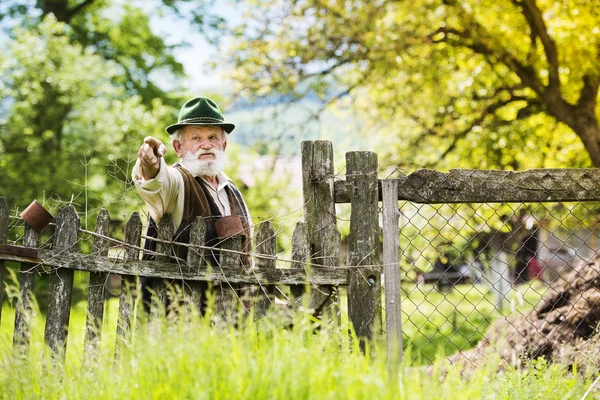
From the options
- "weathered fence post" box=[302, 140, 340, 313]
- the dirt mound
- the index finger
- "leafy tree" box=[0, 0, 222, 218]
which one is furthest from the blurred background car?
"leafy tree" box=[0, 0, 222, 218]

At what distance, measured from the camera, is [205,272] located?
10.1ft

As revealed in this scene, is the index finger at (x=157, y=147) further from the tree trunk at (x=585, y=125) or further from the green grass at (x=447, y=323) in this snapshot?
the tree trunk at (x=585, y=125)

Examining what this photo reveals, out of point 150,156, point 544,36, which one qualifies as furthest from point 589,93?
point 150,156

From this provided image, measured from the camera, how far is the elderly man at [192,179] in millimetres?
3100

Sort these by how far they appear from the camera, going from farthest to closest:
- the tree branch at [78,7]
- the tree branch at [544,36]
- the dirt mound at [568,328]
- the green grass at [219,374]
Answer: the tree branch at [78,7], the tree branch at [544,36], the dirt mound at [568,328], the green grass at [219,374]

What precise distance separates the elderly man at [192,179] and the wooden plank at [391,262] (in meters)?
0.71

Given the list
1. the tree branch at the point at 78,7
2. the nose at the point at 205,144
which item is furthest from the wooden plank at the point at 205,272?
the tree branch at the point at 78,7

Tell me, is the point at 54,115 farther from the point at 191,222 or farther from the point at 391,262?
the point at 391,262

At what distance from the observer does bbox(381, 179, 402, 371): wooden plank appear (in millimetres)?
3119

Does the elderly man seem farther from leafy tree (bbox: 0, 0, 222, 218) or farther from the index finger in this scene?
leafy tree (bbox: 0, 0, 222, 218)

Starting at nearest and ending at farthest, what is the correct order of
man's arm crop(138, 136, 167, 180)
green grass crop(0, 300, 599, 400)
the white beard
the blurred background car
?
green grass crop(0, 300, 599, 400), man's arm crop(138, 136, 167, 180), the white beard, the blurred background car

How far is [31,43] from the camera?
42.3 feet

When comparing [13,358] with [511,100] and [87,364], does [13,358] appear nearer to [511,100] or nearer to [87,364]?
[87,364]

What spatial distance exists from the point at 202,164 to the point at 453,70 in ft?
24.3
